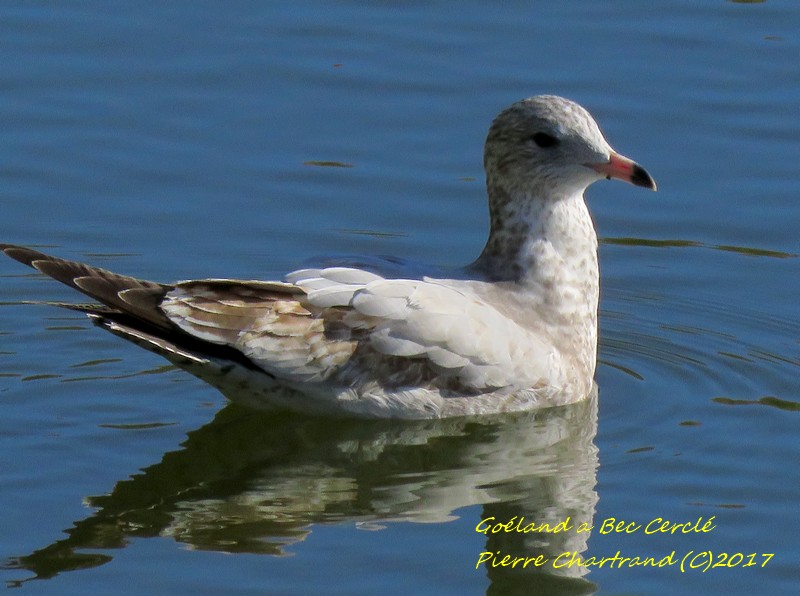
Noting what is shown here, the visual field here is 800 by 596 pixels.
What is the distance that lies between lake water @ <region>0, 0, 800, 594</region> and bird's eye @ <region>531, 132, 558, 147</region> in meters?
1.34

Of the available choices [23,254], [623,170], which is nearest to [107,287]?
[23,254]

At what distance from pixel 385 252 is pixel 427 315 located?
2.30 m

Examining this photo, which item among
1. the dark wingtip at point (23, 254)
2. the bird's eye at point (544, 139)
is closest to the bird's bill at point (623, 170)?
the bird's eye at point (544, 139)

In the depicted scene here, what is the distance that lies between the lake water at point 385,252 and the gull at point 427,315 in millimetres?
263

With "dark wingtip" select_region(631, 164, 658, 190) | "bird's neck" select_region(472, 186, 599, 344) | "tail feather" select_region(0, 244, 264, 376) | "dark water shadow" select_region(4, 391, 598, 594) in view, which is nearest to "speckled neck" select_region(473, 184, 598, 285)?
"bird's neck" select_region(472, 186, 599, 344)

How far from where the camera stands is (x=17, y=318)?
10953 mm

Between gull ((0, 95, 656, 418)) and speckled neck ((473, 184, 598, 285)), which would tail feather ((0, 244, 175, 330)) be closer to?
gull ((0, 95, 656, 418))

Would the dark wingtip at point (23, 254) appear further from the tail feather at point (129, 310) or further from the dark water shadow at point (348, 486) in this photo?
the dark water shadow at point (348, 486)

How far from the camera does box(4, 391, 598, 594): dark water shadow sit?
28.3ft

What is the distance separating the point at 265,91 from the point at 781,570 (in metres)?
5.92

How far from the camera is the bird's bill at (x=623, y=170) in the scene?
987 centimetres

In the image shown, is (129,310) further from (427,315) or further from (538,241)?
(538,241)

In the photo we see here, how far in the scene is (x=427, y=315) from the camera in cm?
945

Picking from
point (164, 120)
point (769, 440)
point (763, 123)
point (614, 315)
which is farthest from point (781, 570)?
point (164, 120)
